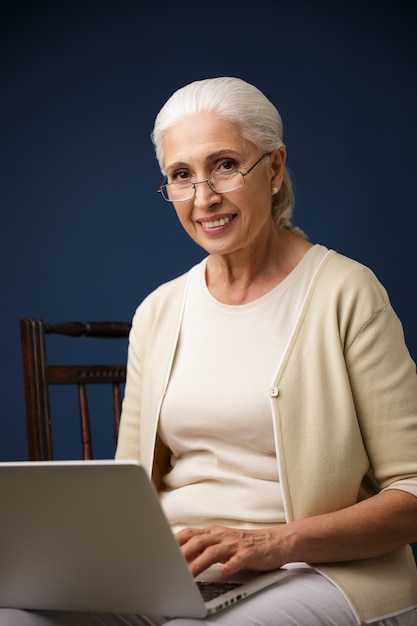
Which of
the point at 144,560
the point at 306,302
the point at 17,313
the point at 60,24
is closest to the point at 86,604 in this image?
the point at 144,560

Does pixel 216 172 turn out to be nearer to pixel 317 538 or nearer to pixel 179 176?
pixel 179 176

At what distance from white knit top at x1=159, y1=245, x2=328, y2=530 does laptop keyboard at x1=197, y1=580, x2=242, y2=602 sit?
0.71 feet

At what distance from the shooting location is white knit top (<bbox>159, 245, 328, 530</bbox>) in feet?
5.17

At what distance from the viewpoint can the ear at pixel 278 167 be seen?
5.76 feet

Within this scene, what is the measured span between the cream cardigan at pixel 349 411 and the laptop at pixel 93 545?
235 mm

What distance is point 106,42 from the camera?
9.12ft

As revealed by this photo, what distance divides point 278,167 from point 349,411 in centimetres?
50

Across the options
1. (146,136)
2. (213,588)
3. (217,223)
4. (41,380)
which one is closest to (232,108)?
(217,223)

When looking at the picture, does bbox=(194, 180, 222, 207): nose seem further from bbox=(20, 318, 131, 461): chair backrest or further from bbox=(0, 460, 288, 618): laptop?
bbox=(0, 460, 288, 618): laptop

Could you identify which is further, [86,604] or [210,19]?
[210,19]

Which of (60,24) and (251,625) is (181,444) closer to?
(251,625)

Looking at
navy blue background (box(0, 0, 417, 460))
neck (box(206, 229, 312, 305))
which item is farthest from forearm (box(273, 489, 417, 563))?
navy blue background (box(0, 0, 417, 460))

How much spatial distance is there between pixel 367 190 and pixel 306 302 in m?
0.84

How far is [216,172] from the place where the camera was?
5.52 ft
